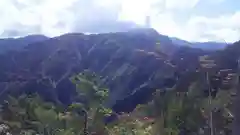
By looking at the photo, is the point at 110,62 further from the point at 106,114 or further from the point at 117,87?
the point at 106,114

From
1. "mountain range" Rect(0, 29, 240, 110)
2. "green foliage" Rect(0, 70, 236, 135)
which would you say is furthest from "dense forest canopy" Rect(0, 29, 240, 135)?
"mountain range" Rect(0, 29, 240, 110)

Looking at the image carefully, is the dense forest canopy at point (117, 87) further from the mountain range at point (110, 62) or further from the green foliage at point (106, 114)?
the mountain range at point (110, 62)

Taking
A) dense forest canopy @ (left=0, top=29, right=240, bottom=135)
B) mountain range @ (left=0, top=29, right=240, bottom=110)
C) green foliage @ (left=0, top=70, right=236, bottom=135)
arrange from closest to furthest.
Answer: green foliage @ (left=0, top=70, right=236, bottom=135), dense forest canopy @ (left=0, top=29, right=240, bottom=135), mountain range @ (left=0, top=29, right=240, bottom=110)

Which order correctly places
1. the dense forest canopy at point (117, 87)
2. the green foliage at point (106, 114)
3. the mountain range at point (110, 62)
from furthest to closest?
1. the mountain range at point (110, 62)
2. the dense forest canopy at point (117, 87)
3. the green foliage at point (106, 114)

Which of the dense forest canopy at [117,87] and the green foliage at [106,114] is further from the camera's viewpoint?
the dense forest canopy at [117,87]

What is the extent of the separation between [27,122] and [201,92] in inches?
506

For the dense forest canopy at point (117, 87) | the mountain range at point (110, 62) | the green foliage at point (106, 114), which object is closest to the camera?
the green foliage at point (106, 114)

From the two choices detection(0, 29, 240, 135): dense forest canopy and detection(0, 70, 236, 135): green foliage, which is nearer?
detection(0, 70, 236, 135): green foliage

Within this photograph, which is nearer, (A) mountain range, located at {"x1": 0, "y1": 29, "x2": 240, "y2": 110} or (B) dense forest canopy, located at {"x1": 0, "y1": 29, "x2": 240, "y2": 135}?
(B) dense forest canopy, located at {"x1": 0, "y1": 29, "x2": 240, "y2": 135}

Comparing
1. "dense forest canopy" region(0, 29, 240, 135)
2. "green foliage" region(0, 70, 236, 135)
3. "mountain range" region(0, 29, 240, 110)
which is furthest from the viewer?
"mountain range" region(0, 29, 240, 110)

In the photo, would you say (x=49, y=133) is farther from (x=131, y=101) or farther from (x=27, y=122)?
(x=131, y=101)

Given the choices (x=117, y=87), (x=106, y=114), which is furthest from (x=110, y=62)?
(x=106, y=114)

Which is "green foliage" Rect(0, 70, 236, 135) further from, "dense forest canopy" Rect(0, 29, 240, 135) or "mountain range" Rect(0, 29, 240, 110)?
"mountain range" Rect(0, 29, 240, 110)

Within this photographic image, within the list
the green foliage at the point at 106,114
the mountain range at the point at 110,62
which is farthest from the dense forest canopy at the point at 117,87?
the mountain range at the point at 110,62
